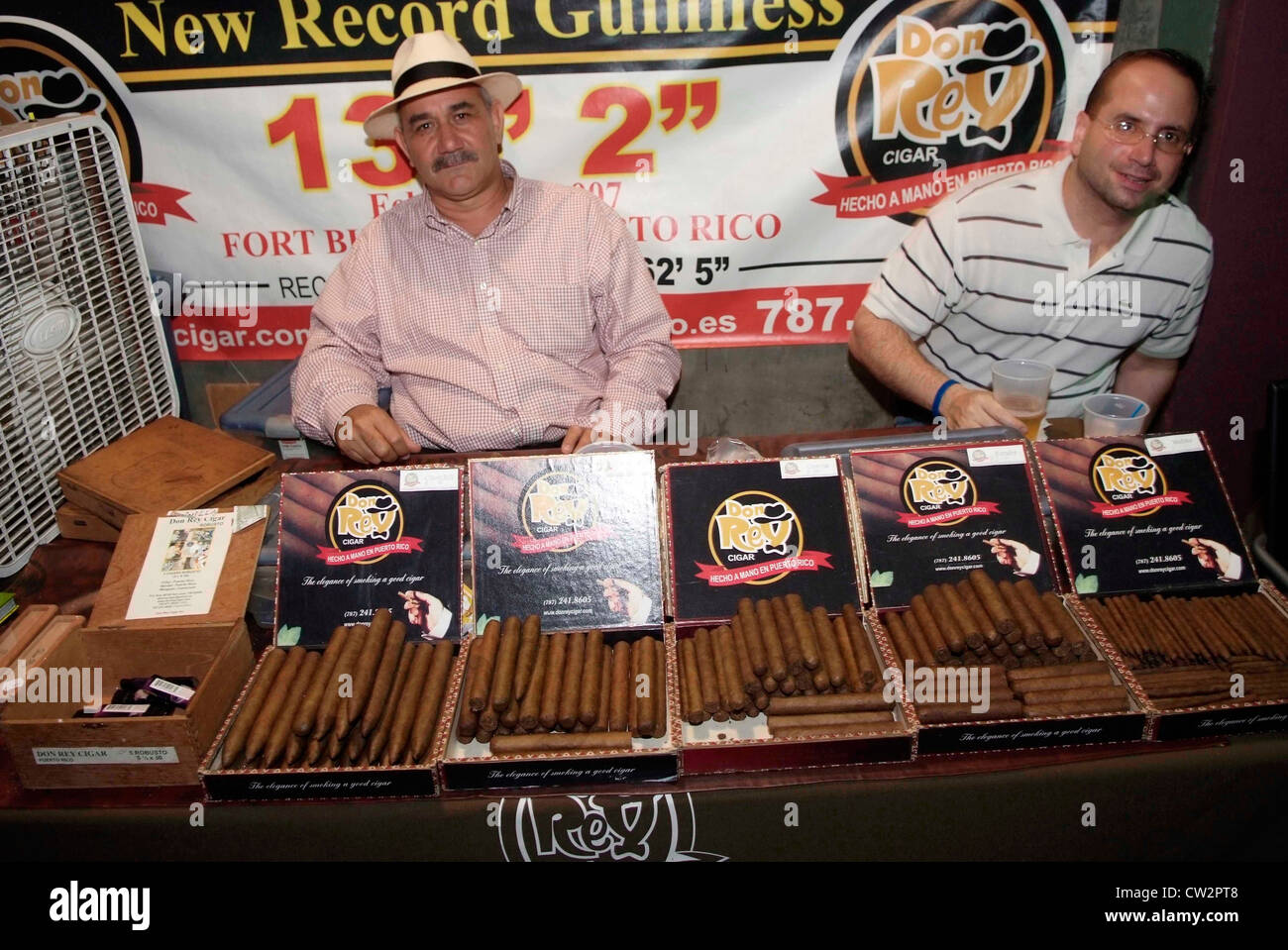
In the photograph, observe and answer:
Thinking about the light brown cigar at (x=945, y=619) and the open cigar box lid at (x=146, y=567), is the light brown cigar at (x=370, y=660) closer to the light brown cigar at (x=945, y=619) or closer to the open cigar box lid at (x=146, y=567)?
the open cigar box lid at (x=146, y=567)

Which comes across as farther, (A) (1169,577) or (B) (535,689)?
(A) (1169,577)

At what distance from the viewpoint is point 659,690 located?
1.91 m

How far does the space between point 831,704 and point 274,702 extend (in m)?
1.21

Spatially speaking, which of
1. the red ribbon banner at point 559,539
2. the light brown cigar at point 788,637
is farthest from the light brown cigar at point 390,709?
the light brown cigar at point 788,637

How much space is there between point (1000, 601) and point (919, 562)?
8.5 inches

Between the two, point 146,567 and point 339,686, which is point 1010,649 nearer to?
point 339,686

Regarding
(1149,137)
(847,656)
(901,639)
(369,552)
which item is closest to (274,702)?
(369,552)

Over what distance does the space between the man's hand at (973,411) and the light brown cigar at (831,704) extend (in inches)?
40.1

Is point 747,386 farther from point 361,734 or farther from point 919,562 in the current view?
point 361,734

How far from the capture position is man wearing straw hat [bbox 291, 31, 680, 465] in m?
3.23

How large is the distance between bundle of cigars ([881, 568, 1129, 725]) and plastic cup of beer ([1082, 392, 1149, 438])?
0.61 meters

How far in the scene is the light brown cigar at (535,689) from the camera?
185cm
